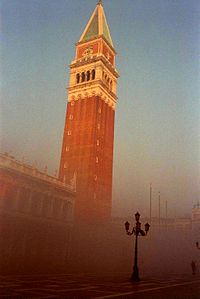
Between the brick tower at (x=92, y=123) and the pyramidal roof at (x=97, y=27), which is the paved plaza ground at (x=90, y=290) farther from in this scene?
the pyramidal roof at (x=97, y=27)

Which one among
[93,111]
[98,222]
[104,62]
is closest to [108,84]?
[104,62]

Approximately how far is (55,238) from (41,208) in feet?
13.0

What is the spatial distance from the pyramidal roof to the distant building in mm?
29475

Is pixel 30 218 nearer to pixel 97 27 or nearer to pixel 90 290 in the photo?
pixel 90 290

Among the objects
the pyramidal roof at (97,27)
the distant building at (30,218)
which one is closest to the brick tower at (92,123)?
the pyramidal roof at (97,27)

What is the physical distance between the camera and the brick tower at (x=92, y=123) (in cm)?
4362

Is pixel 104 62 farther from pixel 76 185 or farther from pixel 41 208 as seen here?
pixel 41 208

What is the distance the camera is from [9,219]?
1114 inches

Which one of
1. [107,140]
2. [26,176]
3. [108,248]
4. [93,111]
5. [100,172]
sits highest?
[93,111]

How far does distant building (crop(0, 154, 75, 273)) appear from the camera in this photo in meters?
27.8

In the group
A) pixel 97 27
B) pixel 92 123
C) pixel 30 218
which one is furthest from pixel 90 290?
pixel 97 27

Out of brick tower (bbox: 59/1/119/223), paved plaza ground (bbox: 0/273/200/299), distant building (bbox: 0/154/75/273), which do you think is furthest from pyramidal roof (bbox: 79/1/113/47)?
paved plaza ground (bbox: 0/273/200/299)

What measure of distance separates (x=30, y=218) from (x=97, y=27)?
124 feet

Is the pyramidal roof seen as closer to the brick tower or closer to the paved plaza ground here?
the brick tower
